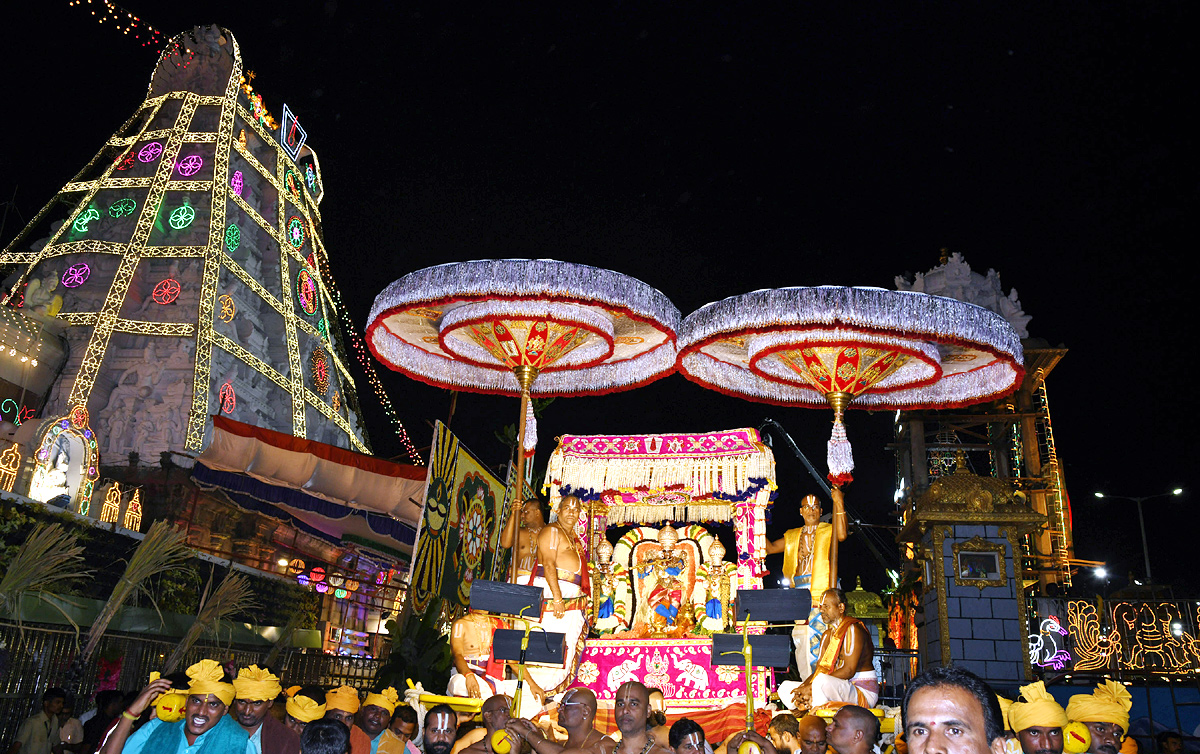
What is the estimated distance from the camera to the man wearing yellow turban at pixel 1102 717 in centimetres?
424

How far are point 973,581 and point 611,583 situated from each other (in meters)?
5.00

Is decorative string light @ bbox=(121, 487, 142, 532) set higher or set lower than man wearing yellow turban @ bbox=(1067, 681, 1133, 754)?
higher

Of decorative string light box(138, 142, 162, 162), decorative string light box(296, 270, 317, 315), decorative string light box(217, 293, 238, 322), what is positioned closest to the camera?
decorative string light box(217, 293, 238, 322)

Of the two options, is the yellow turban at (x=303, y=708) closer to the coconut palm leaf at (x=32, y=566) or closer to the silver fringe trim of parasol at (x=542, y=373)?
the coconut palm leaf at (x=32, y=566)

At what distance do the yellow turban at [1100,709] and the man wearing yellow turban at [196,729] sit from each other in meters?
4.07

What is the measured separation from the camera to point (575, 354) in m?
11.4

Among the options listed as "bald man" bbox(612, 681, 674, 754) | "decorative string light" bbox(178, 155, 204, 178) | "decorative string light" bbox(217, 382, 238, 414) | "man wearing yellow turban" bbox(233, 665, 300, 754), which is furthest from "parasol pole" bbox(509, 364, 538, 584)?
"decorative string light" bbox(178, 155, 204, 178)

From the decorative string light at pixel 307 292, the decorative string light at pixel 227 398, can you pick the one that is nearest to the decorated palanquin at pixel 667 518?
the decorative string light at pixel 227 398

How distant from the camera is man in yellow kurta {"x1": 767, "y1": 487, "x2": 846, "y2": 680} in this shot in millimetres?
8523

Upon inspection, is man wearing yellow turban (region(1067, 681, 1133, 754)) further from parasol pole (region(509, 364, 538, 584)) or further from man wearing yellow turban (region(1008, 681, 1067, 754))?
parasol pole (region(509, 364, 538, 584))

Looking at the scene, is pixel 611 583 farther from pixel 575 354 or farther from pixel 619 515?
pixel 575 354

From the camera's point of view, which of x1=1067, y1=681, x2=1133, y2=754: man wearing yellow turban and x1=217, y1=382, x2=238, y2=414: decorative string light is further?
x1=217, y1=382, x2=238, y2=414: decorative string light

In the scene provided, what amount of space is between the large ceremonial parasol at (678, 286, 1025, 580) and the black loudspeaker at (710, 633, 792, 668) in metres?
1.72

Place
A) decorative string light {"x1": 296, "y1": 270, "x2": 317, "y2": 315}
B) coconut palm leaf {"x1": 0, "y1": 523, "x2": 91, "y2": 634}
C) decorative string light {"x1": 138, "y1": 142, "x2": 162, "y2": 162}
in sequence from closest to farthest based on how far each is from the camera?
1. coconut palm leaf {"x1": 0, "y1": 523, "x2": 91, "y2": 634}
2. decorative string light {"x1": 138, "y1": 142, "x2": 162, "y2": 162}
3. decorative string light {"x1": 296, "y1": 270, "x2": 317, "y2": 315}
